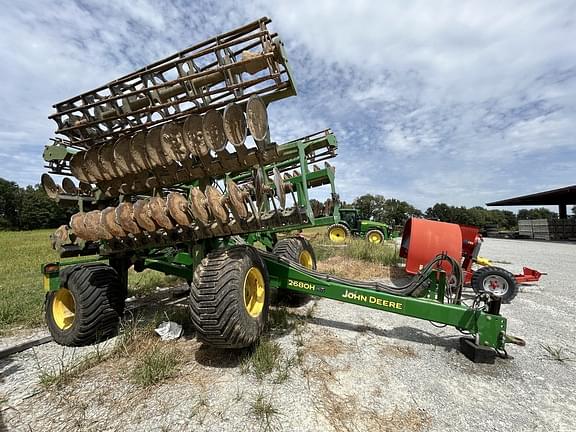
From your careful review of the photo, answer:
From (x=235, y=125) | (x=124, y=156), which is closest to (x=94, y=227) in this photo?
(x=124, y=156)

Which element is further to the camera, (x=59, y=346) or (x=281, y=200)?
(x=59, y=346)

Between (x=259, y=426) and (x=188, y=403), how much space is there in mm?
653

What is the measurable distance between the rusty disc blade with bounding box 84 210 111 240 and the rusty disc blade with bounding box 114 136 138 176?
61 cm

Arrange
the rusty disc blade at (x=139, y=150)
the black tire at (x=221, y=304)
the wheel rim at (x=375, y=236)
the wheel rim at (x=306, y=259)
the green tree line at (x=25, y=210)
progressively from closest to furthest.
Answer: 1. the black tire at (x=221, y=304)
2. the rusty disc blade at (x=139, y=150)
3. the wheel rim at (x=306, y=259)
4. the wheel rim at (x=375, y=236)
5. the green tree line at (x=25, y=210)

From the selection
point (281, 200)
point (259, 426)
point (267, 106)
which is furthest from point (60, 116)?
point (259, 426)

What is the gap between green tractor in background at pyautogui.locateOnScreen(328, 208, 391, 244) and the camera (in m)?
17.9

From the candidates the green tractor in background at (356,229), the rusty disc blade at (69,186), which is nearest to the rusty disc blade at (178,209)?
the rusty disc blade at (69,186)

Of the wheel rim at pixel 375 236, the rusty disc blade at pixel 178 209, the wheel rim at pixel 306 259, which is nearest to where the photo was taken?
the rusty disc blade at pixel 178 209

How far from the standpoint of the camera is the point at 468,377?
9.72 feet

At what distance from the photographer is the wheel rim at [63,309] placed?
398 centimetres

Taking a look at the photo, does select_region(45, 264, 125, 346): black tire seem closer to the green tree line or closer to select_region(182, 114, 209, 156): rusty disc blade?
select_region(182, 114, 209, 156): rusty disc blade

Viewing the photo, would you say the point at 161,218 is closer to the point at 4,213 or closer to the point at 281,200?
the point at 281,200

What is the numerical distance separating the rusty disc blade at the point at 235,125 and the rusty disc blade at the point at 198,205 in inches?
24.0

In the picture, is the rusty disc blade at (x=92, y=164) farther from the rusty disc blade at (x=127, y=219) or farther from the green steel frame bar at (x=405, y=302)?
the green steel frame bar at (x=405, y=302)
